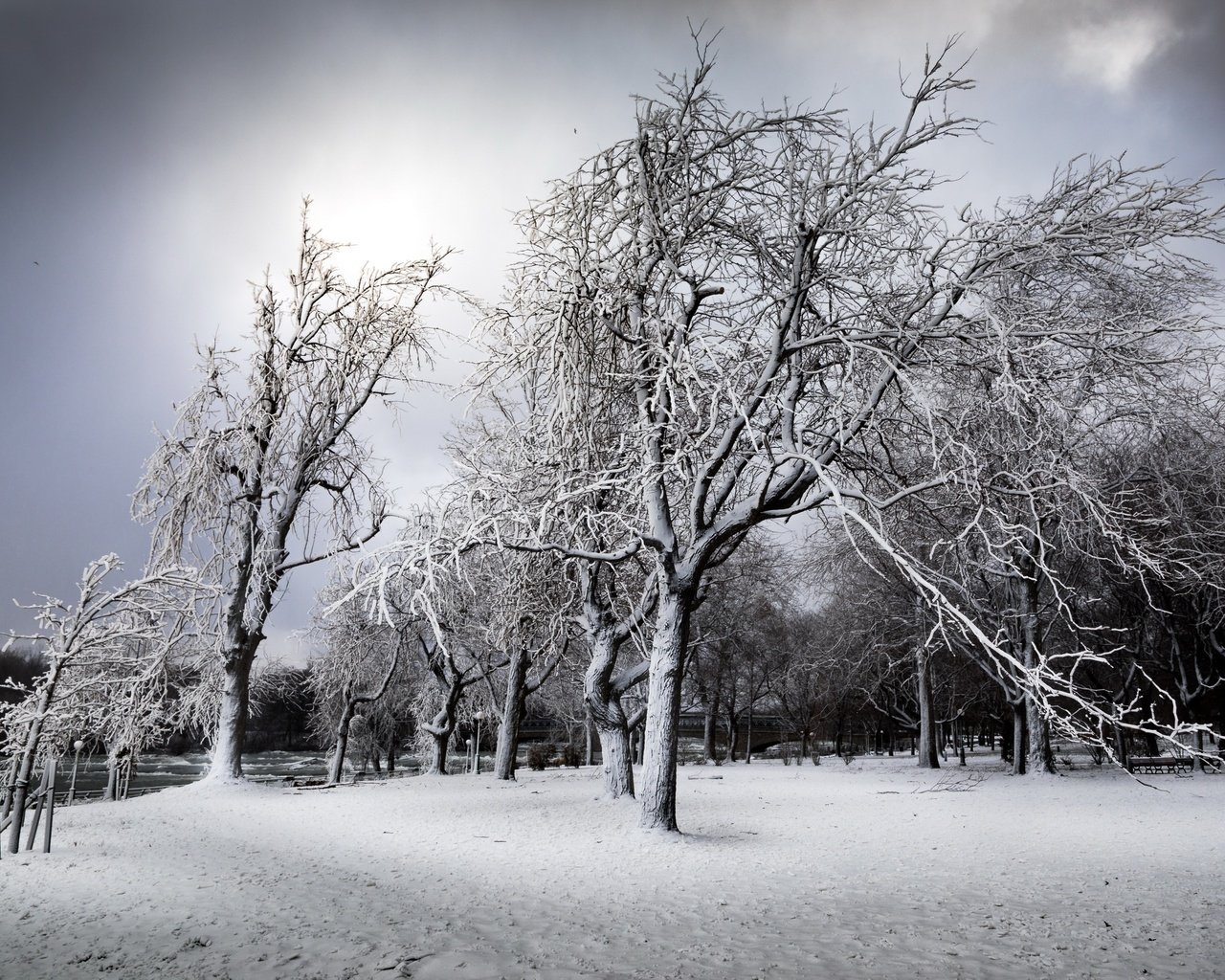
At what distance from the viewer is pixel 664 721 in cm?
951

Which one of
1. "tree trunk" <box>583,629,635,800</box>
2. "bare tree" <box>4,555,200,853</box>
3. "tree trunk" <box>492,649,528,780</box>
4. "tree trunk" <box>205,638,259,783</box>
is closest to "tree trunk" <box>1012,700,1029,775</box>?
"tree trunk" <box>583,629,635,800</box>

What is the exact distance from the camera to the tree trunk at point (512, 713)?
738 inches

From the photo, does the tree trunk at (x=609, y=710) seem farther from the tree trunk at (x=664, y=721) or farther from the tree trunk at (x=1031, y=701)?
the tree trunk at (x=1031, y=701)

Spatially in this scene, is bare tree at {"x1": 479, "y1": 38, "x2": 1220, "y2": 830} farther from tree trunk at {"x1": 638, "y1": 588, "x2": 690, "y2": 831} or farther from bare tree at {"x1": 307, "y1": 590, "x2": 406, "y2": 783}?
bare tree at {"x1": 307, "y1": 590, "x2": 406, "y2": 783}

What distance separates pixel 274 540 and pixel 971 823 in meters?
12.7

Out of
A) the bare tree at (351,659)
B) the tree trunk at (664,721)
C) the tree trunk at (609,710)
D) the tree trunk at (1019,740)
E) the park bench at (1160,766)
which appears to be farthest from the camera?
the park bench at (1160,766)

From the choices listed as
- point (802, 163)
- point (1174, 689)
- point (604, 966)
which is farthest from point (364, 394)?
point (1174, 689)

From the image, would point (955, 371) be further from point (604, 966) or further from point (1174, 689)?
point (1174, 689)

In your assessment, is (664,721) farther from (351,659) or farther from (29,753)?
(351,659)

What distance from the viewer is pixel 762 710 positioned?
42062 mm

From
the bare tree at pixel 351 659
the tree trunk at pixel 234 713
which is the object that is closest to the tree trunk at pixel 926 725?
the bare tree at pixel 351 659

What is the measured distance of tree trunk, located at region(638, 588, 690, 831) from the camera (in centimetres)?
943

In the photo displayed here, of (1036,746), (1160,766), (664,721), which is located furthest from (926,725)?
(664,721)

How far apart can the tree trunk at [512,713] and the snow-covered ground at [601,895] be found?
648 centimetres
